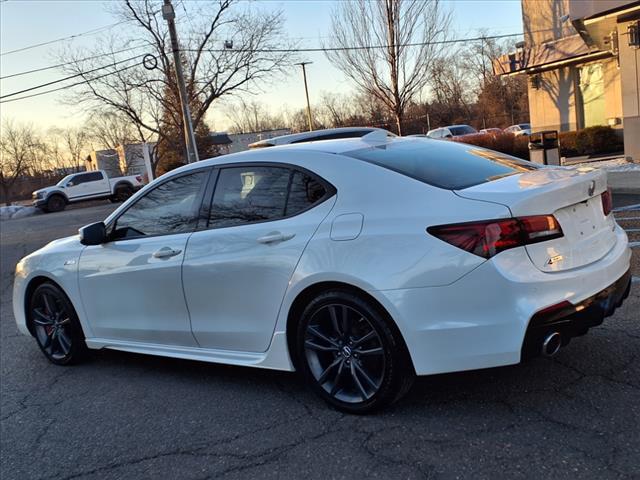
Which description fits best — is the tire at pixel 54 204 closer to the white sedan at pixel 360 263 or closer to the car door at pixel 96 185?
the car door at pixel 96 185

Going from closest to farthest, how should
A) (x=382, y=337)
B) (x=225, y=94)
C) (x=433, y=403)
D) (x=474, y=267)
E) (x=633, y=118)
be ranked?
(x=474, y=267) < (x=382, y=337) < (x=433, y=403) < (x=633, y=118) < (x=225, y=94)

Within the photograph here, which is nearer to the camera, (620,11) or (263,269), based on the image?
(263,269)

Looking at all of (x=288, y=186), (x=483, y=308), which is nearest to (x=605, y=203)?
(x=483, y=308)

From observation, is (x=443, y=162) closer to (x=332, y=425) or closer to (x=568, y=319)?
(x=568, y=319)

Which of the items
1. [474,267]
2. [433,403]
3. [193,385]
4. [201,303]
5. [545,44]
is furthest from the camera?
[545,44]

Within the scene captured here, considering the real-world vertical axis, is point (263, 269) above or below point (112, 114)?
below

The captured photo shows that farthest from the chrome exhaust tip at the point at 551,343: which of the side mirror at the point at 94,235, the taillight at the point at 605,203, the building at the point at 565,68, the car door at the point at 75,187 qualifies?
the car door at the point at 75,187

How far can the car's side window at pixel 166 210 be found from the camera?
4043 millimetres

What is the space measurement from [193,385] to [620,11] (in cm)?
1324

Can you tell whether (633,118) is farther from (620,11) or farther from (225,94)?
(225,94)

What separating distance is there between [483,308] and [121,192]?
107 feet

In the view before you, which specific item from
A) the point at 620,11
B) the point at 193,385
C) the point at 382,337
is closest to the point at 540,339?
the point at 382,337

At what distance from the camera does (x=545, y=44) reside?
72.8 ft

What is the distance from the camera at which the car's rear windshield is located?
10.9ft
